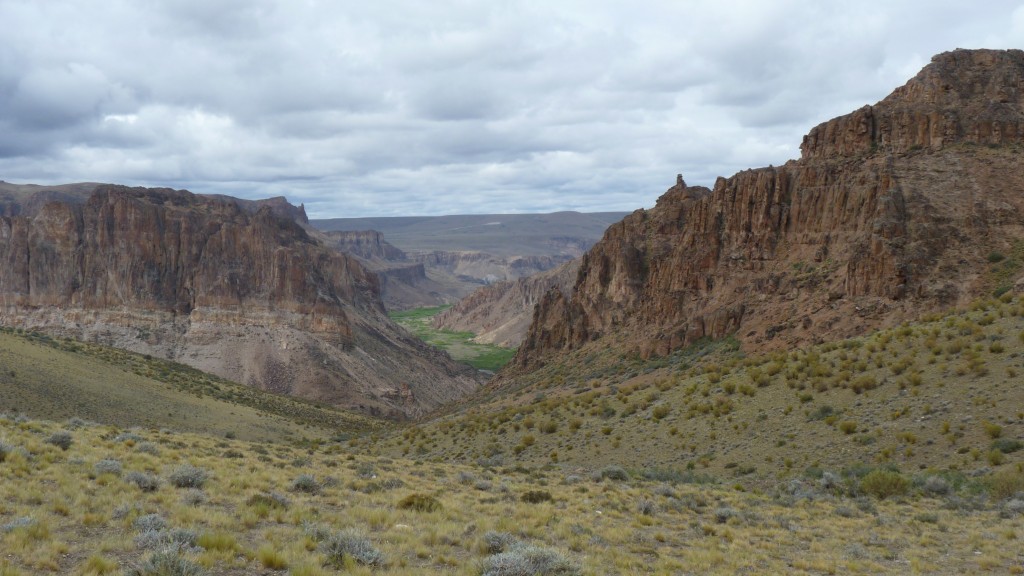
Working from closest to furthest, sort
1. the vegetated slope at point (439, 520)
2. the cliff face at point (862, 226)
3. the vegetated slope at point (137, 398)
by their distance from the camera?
the vegetated slope at point (439, 520) < the cliff face at point (862, 226) < the vegetated slope at point (137, 398)

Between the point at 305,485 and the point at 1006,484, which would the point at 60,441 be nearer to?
the point at 305,485

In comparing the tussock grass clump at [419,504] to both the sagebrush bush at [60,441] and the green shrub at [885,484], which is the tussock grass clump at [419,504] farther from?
the green shrub at [885,484]

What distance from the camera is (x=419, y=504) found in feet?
48.5

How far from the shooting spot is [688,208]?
6234 cm

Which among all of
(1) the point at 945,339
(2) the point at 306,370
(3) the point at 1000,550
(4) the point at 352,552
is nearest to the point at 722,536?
(3) the point at 1000,550

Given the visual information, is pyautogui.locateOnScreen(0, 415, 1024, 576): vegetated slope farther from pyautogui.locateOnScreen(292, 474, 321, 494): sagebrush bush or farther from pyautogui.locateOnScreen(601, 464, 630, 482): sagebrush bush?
pyautogui.locateOnScreen(601, 464, 630, 482): sagebrush bush

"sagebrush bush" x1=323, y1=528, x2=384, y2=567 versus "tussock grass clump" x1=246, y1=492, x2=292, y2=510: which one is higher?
"sagebrush bush" x1=323, y1=528, x2=384, y2=567

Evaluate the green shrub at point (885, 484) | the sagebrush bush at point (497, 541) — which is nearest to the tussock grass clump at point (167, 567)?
the sagebrush bush at point (497, 541)

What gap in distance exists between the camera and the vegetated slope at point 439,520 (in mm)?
10047

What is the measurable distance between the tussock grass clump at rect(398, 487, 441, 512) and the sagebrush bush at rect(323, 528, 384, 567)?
364 centimetres

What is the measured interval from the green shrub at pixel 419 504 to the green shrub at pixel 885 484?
511 inches

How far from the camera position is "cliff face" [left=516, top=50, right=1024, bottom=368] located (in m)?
37.5

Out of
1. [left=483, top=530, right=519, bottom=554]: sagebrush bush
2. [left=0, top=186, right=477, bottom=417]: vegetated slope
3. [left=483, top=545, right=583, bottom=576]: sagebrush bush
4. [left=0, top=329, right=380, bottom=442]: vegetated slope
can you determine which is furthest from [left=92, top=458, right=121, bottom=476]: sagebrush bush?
[left=0, top=186, right=477, bottom=417]: vegetated slope

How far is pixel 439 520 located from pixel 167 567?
5.84 m
